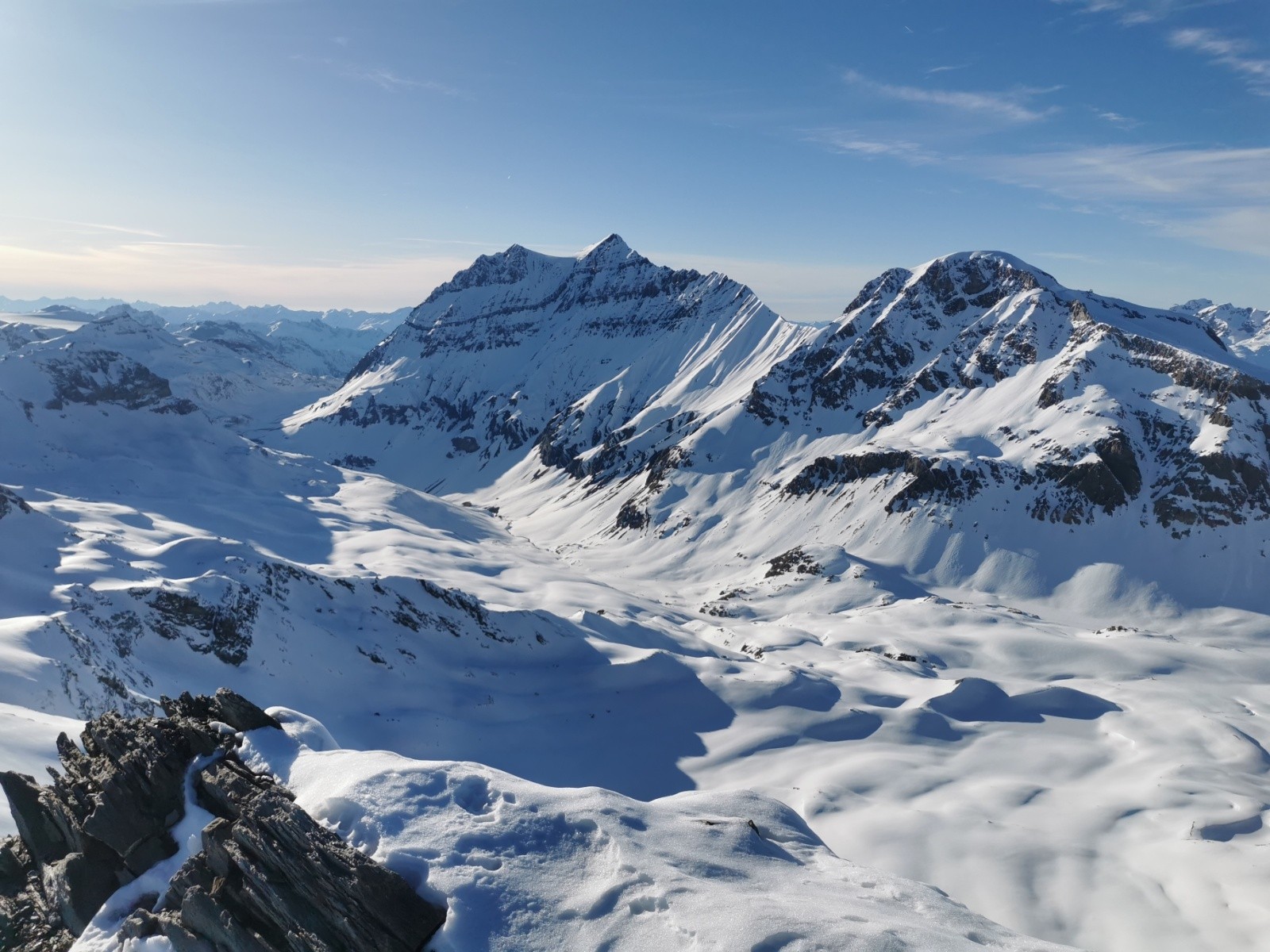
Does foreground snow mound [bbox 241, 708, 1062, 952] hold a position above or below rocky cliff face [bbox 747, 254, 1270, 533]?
below

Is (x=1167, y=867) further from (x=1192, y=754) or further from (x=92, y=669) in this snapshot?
(x=92, y=669)

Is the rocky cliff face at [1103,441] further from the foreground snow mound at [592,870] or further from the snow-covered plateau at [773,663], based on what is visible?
the foreground snow mound at [592,870]

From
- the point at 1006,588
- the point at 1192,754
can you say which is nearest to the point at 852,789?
the point at 1192,754

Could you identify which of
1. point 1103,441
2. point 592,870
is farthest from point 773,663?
point 1103,441

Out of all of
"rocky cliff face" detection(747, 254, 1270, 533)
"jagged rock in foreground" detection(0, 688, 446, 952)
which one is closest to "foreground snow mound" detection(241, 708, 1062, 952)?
"jagged rock in foreground" detection(0, 688, 446, 952)

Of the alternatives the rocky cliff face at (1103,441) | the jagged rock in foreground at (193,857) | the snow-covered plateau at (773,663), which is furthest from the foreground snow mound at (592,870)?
the rocky cliff face at (1103,441)

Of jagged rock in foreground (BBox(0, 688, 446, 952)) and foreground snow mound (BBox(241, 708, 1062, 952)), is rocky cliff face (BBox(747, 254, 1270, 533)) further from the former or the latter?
jagged rock in foreground (BBox(0, 688, 446, 952))

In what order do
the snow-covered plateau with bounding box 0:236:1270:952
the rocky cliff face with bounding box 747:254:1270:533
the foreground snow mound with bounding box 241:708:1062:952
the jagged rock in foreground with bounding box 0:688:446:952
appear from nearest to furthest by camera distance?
1. the jagged rock in foreground with bounding box 0:688:446:952
2. the foreground snow mound with bounding box 241:708:1062:952
3. the snow-covered plateau with bounding box 0:236:1270:952
4. the rocky cliff face with bounding box 747:254:1270:533
